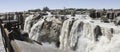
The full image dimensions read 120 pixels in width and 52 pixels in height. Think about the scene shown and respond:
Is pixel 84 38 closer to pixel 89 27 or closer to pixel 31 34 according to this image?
pixel 89 27

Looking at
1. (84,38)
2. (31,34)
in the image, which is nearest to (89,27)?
(84,38)

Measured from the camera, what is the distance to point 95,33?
31.3 meters

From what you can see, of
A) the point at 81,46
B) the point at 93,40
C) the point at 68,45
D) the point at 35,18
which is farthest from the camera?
the point at 35,18

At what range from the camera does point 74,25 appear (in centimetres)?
4062

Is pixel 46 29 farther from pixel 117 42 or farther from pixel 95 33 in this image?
pixel 117 42

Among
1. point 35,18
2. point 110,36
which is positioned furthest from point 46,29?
point 110,36

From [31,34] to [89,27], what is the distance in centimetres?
2224

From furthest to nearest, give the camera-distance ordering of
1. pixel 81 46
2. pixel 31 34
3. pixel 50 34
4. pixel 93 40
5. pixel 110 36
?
pixel 31 34, pixel 50 34, pixel 81 46, pixel 93 40, pixel 110 36

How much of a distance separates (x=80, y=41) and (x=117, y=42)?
1103 cm

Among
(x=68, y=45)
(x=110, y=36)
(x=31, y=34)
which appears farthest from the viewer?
(x=31, y=34)

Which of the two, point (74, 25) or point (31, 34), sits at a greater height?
point (74, 25)

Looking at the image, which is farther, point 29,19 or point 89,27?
point 29,19

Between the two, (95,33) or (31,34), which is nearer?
(95,33)

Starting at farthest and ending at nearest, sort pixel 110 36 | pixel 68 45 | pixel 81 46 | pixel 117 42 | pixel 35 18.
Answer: pixel 35 18, pixel 68 45, pixel 81 46, pixel 110 36, pixel 117 42
